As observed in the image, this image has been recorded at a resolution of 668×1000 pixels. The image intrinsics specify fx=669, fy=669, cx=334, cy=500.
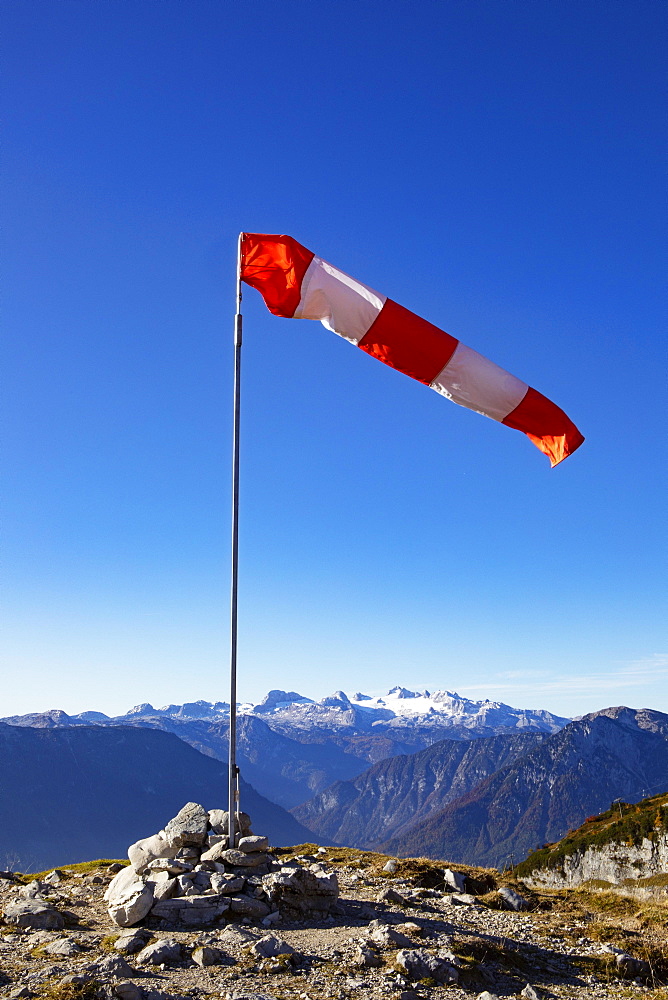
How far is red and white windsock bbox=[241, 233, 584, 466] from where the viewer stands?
20172 mm

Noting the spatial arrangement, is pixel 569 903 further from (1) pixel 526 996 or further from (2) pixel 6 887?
(2) pixel 6 887

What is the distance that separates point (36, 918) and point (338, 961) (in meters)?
8.13

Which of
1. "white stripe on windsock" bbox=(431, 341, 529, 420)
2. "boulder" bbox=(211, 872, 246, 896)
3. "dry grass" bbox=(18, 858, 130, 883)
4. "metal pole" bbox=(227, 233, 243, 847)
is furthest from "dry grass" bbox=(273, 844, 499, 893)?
"white stripe on windsock" bbox=(431, 341, 529, 420)

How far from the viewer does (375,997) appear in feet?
43.7

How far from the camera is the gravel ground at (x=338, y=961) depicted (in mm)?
13344

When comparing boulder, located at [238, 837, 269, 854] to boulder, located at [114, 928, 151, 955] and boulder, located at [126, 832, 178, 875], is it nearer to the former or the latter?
boulder, located at [126, 832, 178, 875]

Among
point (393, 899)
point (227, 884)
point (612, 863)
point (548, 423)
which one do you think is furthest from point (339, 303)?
point (612, 863)

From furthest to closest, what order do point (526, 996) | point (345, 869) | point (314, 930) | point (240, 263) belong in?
point (345, 869), point (240, 263), point (314, 930), point (526, 996)

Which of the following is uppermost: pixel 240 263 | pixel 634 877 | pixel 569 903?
pixel 240 263

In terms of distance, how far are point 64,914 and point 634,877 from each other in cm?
10546

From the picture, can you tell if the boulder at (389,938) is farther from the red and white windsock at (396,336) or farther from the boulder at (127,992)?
the red and white windsock at (396,336)

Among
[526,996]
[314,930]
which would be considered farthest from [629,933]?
[314,930]

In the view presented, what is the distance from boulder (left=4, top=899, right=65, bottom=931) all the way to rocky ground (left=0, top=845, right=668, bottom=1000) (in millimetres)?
52

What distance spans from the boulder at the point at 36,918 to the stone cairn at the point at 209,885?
134cm
